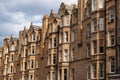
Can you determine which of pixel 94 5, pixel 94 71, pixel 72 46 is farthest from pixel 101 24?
pixel 72 46

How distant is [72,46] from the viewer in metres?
69.1

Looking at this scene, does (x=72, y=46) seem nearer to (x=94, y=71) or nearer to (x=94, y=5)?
(x=94, y=71)

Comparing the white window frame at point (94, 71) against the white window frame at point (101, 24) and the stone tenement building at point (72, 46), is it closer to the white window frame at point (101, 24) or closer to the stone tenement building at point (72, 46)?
the stone tenement building at point (72, 46)

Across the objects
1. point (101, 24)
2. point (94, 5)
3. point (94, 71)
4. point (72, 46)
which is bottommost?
point (94, 71)

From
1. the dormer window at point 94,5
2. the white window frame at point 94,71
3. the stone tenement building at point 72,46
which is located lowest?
the white window frame at point 94,71

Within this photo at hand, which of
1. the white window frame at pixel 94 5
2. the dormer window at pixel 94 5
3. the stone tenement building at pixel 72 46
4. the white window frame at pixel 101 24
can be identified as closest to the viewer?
the stone tenement building at pixel 72 46

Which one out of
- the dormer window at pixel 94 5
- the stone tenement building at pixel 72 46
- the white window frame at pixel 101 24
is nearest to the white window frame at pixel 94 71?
the stone tenement building at pixel 72 46

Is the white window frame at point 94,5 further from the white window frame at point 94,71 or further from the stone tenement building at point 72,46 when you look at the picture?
the white window frame at point 94,71

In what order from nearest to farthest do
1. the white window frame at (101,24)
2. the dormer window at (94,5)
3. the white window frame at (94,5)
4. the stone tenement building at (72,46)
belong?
the stone tenement building at (72,46), the white window frame at (101,24), the white window frame at (94,5), the dormer window at (94,5)

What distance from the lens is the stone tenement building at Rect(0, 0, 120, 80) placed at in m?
55.5

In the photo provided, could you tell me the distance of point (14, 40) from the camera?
101m

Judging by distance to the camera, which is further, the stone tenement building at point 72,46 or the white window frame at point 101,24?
the white window frame at point 101,24

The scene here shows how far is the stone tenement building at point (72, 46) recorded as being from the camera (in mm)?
55541

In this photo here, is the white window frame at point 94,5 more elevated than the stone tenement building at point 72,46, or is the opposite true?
the white window frame at point 94,5
